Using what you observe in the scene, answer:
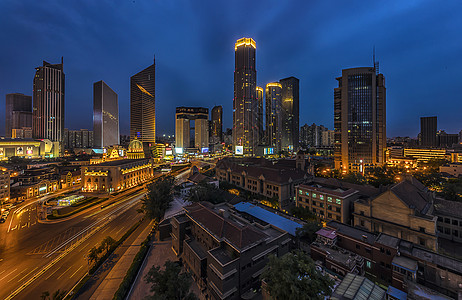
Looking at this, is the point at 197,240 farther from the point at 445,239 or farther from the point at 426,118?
the point at 426,118

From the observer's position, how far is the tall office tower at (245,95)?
175 m

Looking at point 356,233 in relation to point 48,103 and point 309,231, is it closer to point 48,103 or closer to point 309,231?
point 309,231

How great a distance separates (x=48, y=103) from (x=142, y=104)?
7559cm

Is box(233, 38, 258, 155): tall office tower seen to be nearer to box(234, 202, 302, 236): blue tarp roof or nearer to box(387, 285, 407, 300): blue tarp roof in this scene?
box(234, 202, 302, 236): blue tarp roof

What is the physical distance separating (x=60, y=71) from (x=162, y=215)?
207 meters

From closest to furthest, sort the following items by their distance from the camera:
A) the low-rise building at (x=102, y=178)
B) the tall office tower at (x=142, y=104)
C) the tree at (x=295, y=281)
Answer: the tree at (x=295, y=281) → the low-rise building at (x=102, y=178) → the tall office tower at (x=142, y=104)

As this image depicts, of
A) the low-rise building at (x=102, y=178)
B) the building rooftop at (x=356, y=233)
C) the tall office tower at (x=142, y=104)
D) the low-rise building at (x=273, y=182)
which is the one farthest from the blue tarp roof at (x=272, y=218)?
the tall office tower at (x=142, y=104)

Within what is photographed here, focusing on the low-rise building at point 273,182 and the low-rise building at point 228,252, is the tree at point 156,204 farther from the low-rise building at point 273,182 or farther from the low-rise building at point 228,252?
the low-rise building at point 273,182

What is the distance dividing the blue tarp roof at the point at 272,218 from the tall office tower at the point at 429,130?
8514 inches

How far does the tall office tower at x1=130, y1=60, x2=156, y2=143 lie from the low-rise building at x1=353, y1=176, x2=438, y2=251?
185 meters

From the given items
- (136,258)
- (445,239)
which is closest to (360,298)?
(136,258)

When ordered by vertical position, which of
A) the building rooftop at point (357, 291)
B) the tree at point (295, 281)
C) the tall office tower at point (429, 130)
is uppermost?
the tall office tower at point (429, 130)

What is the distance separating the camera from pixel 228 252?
22.7 metres

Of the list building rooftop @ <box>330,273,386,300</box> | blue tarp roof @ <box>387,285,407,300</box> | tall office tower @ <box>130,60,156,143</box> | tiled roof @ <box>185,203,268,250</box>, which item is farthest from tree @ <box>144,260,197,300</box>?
tall office tower @ <box>130,60,156,143</box>
